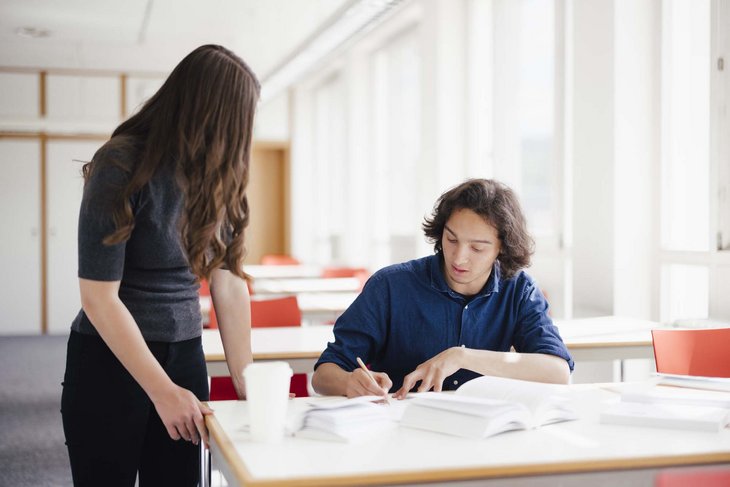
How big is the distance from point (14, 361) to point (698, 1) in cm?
638

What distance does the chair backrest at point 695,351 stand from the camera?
106 inches

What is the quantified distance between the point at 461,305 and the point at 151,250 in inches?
37.7

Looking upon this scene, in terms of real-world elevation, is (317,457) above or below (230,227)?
below

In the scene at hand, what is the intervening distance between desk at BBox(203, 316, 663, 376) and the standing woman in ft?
3.39

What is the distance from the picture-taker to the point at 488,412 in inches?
64.9

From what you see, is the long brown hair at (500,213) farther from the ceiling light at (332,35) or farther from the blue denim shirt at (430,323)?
the ceiling light at (332,35)

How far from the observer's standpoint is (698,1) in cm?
408

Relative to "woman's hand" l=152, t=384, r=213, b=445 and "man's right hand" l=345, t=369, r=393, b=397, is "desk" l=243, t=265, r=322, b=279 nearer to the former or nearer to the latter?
"man's right hand" l=345, t=369, r=393, b=397

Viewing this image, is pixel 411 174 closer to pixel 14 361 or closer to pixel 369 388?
pixel 14 361

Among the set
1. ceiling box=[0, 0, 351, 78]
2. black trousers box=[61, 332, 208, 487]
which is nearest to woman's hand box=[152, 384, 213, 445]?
black trousers box=[61, 332, 208, 487]

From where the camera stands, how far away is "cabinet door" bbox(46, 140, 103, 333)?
31.3ft

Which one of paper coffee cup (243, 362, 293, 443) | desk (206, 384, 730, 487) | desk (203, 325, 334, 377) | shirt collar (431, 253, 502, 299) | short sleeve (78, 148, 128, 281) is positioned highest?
short sleeve (78, 148, 128, 281)

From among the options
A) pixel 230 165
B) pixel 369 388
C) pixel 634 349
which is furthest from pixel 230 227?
pixel 634 349

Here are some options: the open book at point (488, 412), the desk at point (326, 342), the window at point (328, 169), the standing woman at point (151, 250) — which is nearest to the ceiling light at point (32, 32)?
the window at point (328, 169)
